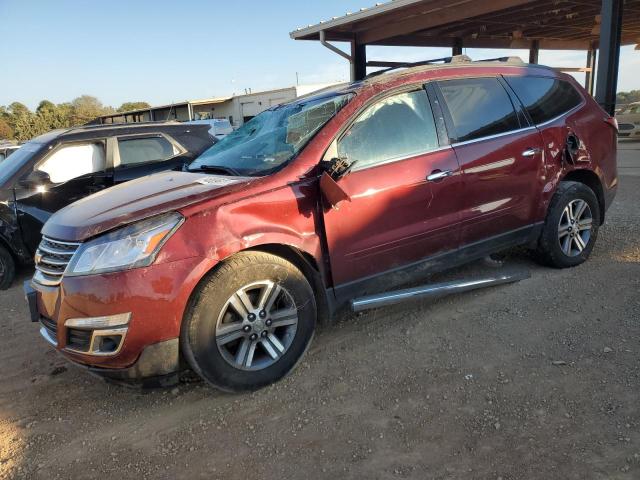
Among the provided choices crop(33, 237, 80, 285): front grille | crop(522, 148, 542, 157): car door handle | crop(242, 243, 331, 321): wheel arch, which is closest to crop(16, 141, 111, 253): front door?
crop(33, 237, 80, 285): front grille

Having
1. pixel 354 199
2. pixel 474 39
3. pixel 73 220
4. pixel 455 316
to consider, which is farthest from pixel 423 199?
pixel 474 39

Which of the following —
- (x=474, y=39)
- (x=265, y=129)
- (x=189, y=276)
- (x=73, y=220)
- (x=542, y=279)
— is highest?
(x=474, y=39)

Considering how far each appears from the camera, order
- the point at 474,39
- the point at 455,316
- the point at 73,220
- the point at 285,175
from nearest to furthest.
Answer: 1. the point at 73,220
2. the point at 285,175
3. the point at 455,316
4. the point at 474,39

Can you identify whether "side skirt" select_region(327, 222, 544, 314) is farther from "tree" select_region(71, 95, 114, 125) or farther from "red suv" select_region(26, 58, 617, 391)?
"tree" select_region(71, 95, 114, 125)

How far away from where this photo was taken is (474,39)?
47.6 feet

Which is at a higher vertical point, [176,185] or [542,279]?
[176,185]

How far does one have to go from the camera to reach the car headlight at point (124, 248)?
2.53 m

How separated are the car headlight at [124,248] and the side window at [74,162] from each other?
142 inches

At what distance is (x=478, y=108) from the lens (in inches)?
152

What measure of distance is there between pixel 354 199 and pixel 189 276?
1149 millimetres

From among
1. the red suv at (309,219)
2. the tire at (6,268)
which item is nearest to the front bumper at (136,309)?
the red suv at (309,219)

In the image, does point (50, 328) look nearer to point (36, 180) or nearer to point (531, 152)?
point (36, 180)

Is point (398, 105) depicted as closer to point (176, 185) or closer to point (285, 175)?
point (285, 175)

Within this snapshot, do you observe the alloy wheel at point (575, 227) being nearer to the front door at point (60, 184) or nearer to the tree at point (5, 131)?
the front door at point (60, 184)
